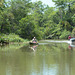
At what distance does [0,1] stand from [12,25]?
39.2 feet

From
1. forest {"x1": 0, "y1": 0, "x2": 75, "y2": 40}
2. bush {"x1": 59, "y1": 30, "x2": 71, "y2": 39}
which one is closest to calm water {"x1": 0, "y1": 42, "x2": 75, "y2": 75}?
forest {"x1": 0, "y1": 0, "x2": 75, "y2": 40}

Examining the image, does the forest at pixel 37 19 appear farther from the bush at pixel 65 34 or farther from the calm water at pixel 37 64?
the calm water at pixel 37 64

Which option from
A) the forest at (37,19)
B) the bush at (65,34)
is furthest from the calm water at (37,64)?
the bush at (65,34)

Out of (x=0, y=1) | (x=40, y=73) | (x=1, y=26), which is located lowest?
(x=40, y=73)

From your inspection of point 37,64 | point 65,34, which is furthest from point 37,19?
point 37,64

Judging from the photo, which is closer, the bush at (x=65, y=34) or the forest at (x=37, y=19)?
the forest at (x=37, y=19)

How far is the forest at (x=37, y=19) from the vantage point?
57.5 m

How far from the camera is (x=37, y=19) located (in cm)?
9288

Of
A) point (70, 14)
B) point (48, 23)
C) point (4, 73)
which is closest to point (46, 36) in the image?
point (48, 23)

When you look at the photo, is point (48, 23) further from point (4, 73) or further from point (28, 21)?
point (4, 73)

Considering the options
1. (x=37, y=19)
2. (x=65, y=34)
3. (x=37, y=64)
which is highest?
(x=37, y=19)

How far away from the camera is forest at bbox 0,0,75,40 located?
57.5m

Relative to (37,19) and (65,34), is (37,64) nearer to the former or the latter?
(65,34)

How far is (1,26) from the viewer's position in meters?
55.4
